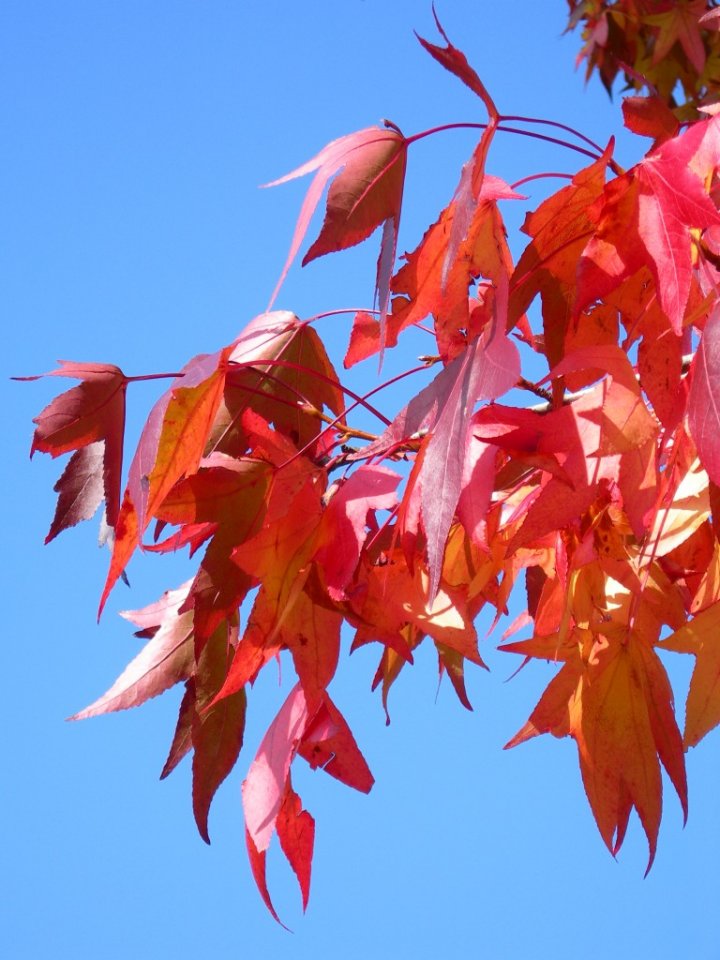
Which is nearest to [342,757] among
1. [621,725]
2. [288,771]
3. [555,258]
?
[288,771]

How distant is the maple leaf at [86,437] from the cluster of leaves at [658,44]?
100 cm

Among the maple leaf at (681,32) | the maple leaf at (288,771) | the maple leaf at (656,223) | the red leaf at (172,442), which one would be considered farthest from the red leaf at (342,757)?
the maple leaf at (681,32)

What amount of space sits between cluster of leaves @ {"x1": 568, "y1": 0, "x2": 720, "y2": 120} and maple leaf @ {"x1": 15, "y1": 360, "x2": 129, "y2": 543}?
1.00m

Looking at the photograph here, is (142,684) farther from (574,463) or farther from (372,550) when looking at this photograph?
(574,463)

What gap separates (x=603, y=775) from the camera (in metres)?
0.50

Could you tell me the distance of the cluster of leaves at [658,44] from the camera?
4.91 feet

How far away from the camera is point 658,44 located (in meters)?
1.55

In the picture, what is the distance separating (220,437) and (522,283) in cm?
17

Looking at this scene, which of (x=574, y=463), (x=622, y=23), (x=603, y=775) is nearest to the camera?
(x=574, y=463)

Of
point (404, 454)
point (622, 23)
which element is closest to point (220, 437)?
point (404, 454)

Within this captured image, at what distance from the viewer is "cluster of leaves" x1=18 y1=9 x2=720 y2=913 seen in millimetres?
401

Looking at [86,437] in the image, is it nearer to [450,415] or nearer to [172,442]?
[172,442]

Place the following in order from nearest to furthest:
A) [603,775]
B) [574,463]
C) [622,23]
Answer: [574,463] → [603,775] → [622,23]

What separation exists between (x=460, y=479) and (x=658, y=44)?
1.39 metres
